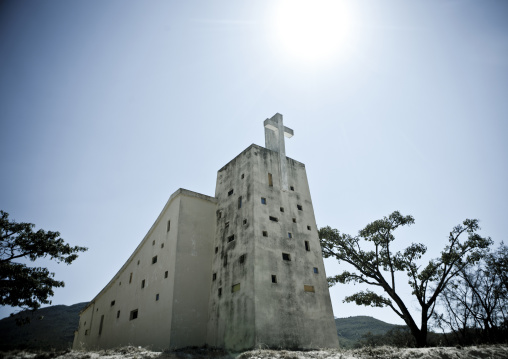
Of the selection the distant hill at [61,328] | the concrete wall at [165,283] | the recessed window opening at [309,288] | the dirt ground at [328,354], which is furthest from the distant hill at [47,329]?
the recessed window opening at [309,288]

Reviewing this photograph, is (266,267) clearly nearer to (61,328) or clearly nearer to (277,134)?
(277,134)

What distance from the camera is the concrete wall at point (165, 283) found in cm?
1844

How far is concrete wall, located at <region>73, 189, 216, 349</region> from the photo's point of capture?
18.4 m

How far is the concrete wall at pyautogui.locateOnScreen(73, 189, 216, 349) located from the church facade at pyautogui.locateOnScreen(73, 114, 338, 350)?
65 millimetres

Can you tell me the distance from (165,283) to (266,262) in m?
6.62

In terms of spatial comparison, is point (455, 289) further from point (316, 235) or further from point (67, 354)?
point (67, 354)

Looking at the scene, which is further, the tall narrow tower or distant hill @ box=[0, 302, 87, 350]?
distant hill @ box=[0, 302, 87, 350]

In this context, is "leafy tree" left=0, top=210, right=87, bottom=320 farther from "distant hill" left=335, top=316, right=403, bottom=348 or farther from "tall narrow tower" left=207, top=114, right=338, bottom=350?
"distant hill" left=335, top=316, right=403, bottom=348

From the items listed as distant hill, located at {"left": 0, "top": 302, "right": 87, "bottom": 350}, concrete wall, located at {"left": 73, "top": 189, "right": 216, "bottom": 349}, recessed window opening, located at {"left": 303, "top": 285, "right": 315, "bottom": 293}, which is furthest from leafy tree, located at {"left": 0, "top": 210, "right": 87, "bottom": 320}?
distant hill, located at {"left": 0, "top": 302, "right": 87, "bottom": 350}

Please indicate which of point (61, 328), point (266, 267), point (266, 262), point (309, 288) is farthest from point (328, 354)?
point (61, 328)

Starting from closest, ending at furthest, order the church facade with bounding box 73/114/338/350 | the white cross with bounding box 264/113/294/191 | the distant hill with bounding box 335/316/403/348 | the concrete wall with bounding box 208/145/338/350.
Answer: the concrete wall with bounding box 208/145/338/350
the church facade with bounding box 73/114/338/350
the white cross with bounding box 264/113/294/191
the distant hill with bounding box 335/316/403/348

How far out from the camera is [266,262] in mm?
18562

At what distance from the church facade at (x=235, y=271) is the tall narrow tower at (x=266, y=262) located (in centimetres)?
6

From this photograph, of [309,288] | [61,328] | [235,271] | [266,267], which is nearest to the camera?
[266,267]
